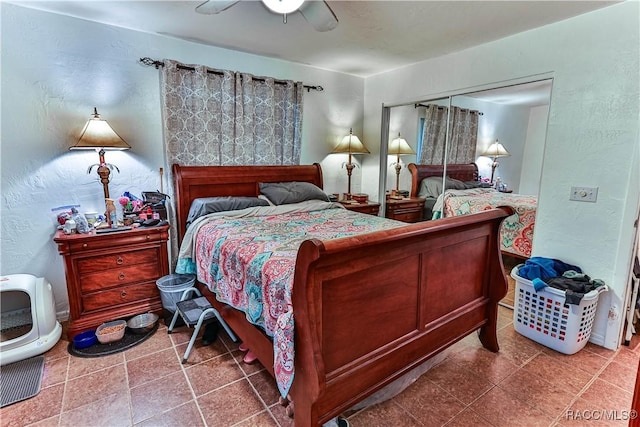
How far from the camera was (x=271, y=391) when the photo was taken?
6.32ft

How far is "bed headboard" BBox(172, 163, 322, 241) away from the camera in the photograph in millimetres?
3035

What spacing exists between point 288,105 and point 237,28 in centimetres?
104

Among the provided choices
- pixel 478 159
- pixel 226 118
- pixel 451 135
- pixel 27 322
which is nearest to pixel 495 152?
pixel 478 159

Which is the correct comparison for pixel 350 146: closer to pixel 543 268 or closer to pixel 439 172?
pixel 439 172

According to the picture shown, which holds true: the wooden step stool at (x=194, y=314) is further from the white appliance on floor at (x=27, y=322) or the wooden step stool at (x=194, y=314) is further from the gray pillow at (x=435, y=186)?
the gray pillow at (x=435, y=186)

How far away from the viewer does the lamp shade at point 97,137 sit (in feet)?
7.98

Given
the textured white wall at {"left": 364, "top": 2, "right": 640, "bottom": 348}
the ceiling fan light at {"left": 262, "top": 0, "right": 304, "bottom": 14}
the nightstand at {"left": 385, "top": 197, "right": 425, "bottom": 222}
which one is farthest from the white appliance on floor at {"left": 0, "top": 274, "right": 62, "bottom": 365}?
the textured white wall at {"left": 364, "top": 2, "right": 640, "bottom": 348}

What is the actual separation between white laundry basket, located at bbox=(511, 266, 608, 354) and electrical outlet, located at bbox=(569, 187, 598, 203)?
2.10 ft

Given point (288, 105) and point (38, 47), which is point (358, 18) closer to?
point (288, 105)

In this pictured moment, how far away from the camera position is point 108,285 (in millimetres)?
2523

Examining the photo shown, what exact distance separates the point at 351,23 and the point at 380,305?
222cm

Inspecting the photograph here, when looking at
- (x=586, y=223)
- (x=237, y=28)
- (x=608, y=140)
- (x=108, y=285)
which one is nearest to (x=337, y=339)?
(x=108, y=285)

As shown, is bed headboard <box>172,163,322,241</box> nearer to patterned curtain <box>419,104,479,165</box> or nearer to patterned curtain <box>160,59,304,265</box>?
patterned curtain <box>160,59,304,265</box>

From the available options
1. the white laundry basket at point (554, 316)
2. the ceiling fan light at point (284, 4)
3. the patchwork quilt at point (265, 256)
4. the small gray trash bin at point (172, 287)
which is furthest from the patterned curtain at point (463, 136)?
the small gray trash bin at point (172, 287)
